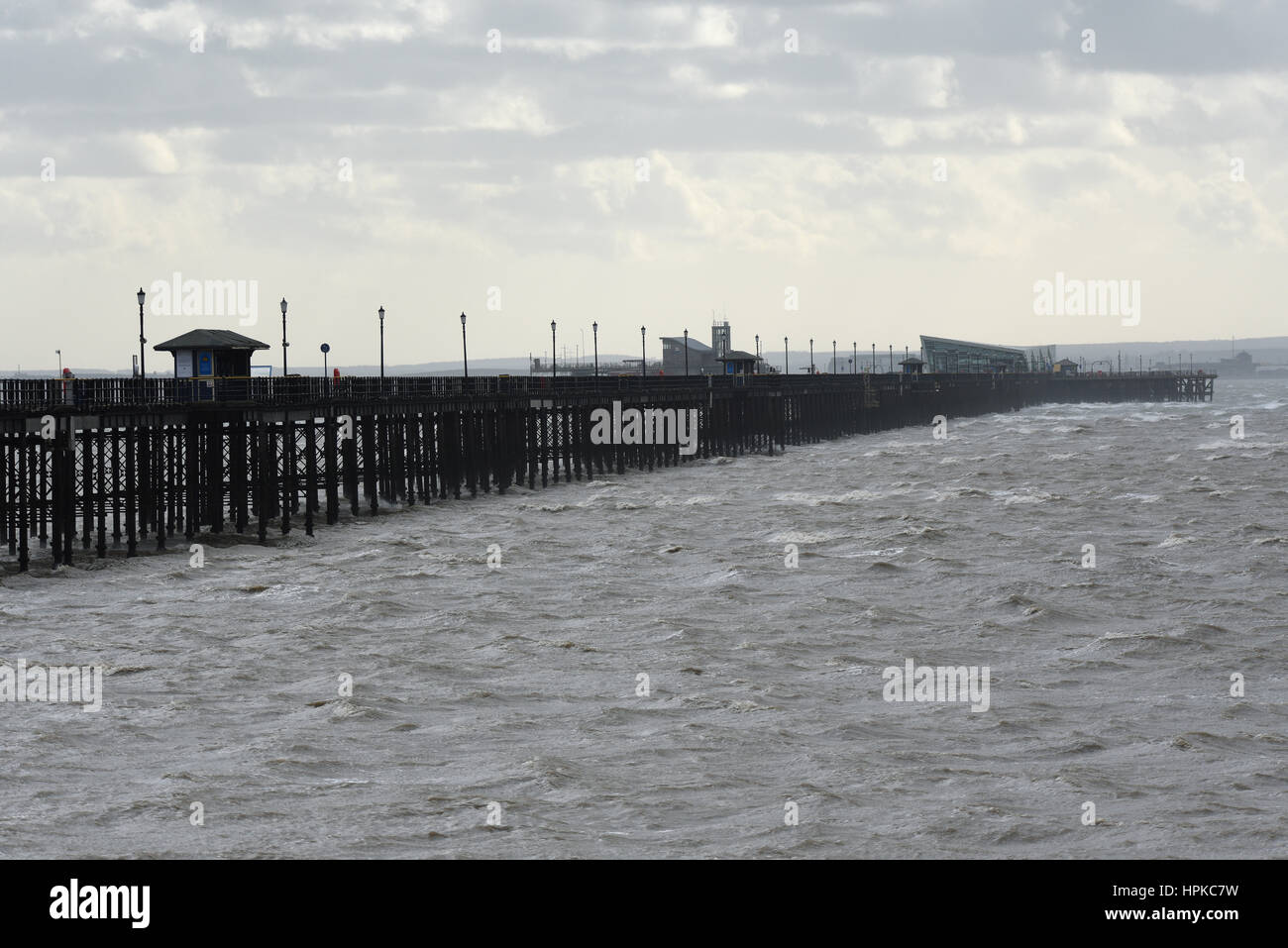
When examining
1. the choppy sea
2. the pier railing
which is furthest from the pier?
the choppy sea

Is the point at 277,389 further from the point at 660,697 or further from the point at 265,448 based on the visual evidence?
the point at 660,697

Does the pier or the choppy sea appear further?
the pier

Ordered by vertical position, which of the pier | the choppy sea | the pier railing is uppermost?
the pier railing

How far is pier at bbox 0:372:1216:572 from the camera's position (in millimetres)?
39219

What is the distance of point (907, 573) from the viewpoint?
36.1 meters

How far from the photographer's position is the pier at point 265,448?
3922 cm

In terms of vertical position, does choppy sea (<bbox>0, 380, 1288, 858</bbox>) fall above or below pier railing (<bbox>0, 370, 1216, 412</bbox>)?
below

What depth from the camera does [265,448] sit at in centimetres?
4425

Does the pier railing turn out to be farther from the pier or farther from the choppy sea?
the choppy sea

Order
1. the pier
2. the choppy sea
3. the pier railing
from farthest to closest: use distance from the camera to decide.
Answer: the pier railing
the pier
the choppy sea

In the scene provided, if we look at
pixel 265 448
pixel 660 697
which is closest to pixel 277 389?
pixel 265 448

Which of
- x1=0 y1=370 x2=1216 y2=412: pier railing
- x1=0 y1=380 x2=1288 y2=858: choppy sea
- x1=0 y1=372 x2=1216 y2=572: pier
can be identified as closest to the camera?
x1=0 y1=380 x2=1288 y2=858: choppy sea
